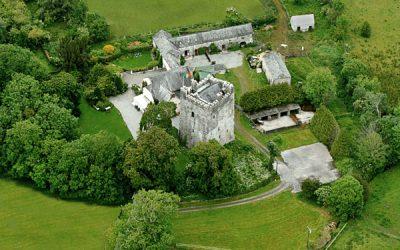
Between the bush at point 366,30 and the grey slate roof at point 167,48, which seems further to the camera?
the bush at point 366,30

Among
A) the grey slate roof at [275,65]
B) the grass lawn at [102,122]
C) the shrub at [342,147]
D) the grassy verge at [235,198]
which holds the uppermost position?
→ the grey slate roof at [275,65]

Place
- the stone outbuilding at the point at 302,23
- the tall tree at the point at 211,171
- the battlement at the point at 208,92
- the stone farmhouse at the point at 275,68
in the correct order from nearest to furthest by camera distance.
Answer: the tall tree at the point at 211,171 → the battlement at the point at 208,92 → the stone farmhouse at the point at 275,68 → the stone outbuilding at the point at 302,23

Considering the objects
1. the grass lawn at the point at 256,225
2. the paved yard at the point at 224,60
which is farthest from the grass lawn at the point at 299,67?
the grass lawn at the point at 256,225

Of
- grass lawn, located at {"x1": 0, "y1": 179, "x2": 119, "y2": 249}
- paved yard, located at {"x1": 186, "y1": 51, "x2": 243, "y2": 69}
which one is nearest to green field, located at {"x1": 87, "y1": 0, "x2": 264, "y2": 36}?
paved yard, located at {"x1": 186, "y1": 51, "x2": 243, "y2": 69}

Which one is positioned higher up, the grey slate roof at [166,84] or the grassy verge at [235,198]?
the grey slate roof at [166,84]

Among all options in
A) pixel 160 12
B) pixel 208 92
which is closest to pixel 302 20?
pixel 160 12

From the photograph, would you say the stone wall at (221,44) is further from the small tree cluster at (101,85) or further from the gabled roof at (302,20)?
the small tree cluster at (101,85)
